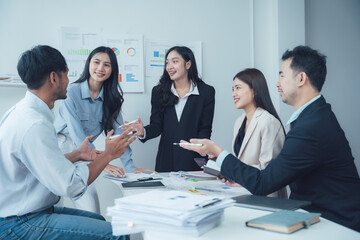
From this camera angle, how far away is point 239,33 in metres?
3.78

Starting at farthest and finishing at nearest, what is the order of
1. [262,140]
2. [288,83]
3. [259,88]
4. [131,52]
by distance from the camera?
[131,52], [259,88], [262,140], [288,83]

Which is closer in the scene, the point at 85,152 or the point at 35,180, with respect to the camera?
the point at 35,180

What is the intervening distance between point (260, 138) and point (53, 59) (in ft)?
4.26

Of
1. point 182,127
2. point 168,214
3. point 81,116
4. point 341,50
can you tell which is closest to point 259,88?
point 182,127

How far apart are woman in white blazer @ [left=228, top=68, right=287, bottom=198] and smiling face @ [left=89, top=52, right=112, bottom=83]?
3.40ft

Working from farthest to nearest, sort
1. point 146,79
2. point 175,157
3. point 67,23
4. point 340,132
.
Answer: point 146,79 < point 67,23 < point 175,157 < point 340,132

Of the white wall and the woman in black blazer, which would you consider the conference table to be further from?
the white wall

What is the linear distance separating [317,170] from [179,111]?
1.65 m

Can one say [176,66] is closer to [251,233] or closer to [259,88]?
[259,88]

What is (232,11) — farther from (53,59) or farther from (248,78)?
(53,59)

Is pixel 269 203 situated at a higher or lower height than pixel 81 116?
lower

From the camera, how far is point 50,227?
1351 mm

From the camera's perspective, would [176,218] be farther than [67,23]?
No

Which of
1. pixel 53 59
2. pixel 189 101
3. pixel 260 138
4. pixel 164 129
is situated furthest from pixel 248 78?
pixel 53 59
